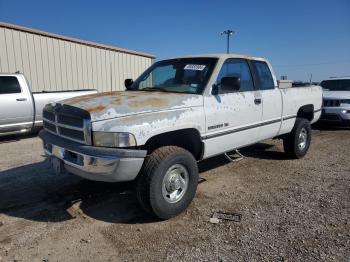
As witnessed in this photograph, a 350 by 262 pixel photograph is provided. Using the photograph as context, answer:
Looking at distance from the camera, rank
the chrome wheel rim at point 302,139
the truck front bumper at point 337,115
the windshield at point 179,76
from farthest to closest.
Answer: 1. the truck front bumper at point 337,115
2. the chrome wheel rim at point 302,139
3. the windshield at point 179,76

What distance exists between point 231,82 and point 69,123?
84.8 inches

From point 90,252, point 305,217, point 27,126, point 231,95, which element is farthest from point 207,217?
point 27,126

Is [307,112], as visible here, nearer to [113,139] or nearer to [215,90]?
[215,90]

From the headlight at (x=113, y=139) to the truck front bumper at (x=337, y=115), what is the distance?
893 cm

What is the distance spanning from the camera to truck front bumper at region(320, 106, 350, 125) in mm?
10148

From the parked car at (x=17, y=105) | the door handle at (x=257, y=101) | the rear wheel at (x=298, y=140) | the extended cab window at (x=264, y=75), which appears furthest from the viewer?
the parked car at (x=17, y=105)

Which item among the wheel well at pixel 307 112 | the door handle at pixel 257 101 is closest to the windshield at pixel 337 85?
the wheel well at pixel 307 112

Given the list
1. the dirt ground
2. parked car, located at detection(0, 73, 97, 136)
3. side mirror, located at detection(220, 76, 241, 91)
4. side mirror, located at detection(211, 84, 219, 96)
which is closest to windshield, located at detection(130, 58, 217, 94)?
side mirror, located at detection(211, 84, 219, 96)

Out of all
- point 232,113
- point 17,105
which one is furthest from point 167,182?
point 17,105

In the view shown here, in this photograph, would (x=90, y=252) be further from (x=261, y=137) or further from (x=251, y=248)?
(x=261, y=137)

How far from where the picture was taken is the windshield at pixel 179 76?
4381 mm

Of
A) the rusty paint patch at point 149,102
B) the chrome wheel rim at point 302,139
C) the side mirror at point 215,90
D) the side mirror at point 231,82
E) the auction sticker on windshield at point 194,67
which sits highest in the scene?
the auction sticker on windshield at point 194,67

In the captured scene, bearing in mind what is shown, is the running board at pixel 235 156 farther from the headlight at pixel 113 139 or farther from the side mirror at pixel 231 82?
the headlight at pixel 113 139

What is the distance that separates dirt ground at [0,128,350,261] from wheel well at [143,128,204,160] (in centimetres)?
72
